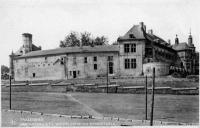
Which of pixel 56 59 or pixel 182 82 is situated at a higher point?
pixel 56 59

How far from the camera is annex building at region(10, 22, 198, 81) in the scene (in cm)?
3534

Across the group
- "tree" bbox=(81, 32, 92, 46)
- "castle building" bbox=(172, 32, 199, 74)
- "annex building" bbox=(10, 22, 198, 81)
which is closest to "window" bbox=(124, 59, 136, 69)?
"annex building" bbox=(10, 22, 198, 81)

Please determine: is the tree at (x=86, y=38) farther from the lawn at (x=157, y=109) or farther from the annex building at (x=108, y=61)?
the lawn at (x=157, y=109)

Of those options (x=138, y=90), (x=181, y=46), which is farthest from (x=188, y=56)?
(x=138, y=90)

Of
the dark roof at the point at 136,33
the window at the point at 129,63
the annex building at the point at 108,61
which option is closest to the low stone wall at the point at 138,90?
the annex building at the point at 108,61

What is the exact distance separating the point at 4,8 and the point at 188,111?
408 inches

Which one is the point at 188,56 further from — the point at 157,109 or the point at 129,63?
the point at 157,109

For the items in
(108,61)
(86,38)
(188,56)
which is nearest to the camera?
(108,61)

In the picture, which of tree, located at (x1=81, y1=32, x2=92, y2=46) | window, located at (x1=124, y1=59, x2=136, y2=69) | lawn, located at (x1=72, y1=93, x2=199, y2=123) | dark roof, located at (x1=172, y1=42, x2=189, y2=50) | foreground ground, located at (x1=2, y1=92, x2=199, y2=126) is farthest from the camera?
tree, located at (x1=81, y1=32, x2=92, y2=46)

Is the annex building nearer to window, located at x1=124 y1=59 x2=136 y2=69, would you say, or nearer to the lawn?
window, located at x1=124 y1=59 x2=136 y2=69


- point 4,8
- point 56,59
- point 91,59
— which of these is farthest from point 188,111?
point 56,59

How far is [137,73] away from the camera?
1378 inches

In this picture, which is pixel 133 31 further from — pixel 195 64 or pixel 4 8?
pixel 4 8

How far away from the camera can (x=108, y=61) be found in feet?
121
